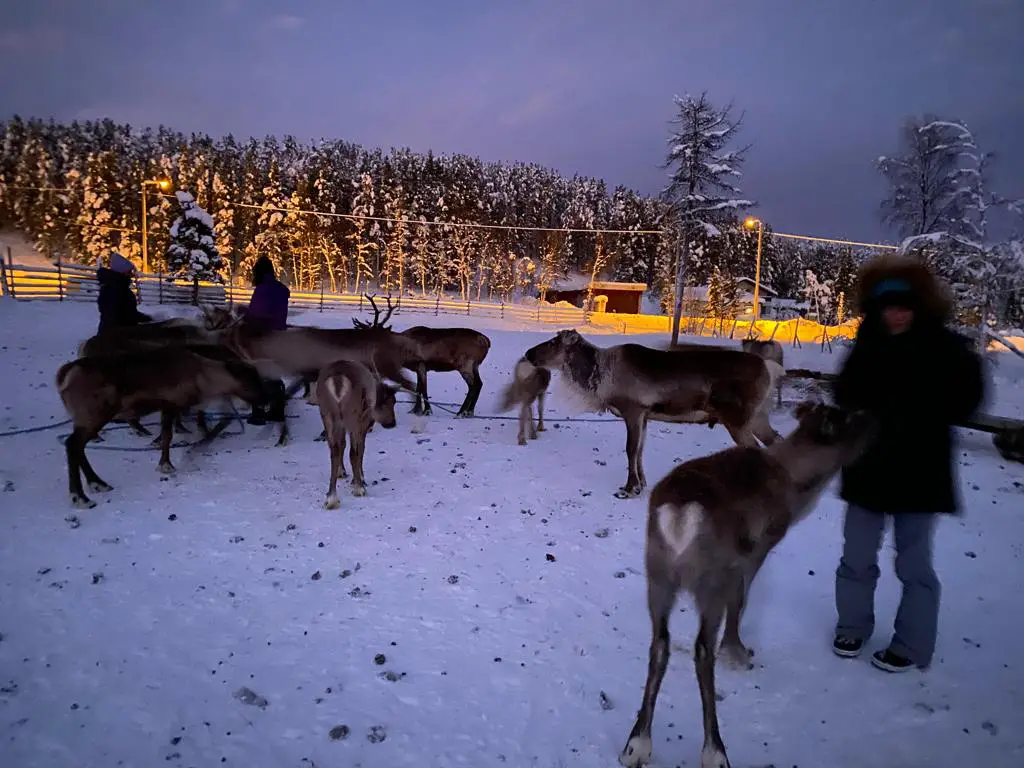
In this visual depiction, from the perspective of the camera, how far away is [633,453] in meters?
6.51

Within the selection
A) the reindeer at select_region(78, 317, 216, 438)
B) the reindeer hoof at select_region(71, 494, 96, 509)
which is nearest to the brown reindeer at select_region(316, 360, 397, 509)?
the reindeer hoof at select_region(71, 494, 96, 509)

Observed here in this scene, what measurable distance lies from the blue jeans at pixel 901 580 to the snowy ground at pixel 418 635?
0.22 meters

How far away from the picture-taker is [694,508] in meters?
2.80

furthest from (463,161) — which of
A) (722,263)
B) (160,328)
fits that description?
(160,328)

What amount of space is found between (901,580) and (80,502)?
6695 millimetres

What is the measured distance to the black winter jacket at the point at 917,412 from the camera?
322 centimetres

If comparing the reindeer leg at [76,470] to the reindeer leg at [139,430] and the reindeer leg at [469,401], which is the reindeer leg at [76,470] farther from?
the reindeer leg at [469,401]

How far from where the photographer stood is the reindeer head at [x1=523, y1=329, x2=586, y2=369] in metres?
7.72

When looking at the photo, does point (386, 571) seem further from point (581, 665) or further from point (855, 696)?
point (855, 696)

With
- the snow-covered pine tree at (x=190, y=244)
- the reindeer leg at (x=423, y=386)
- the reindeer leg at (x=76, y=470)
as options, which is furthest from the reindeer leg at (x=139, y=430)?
the snow-covered pine tree at (x=190, y=244)

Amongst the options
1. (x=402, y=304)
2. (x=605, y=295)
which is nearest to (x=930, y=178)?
(x=402, y=304)

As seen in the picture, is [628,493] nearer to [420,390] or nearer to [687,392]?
[687,392]

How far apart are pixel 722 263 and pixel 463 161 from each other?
183 ft

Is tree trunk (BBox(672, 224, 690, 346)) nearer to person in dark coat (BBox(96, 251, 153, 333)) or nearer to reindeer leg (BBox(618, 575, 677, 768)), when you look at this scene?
person in dark coat (BBox(96, 251, 153, 333))
